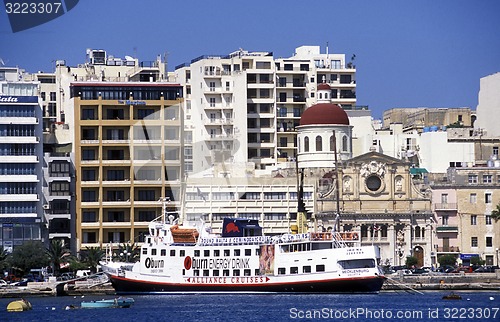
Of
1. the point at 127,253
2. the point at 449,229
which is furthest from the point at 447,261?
the point at 127,253

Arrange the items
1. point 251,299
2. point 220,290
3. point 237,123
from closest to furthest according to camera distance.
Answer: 1. point 251,299
2. point 220,290
3. point 237,123

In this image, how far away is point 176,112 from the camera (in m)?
152

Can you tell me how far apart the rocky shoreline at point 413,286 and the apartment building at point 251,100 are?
1386 inches

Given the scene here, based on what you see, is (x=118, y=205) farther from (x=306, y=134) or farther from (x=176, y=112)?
→ (x=306, y=134)

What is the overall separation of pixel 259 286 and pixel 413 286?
505 inches

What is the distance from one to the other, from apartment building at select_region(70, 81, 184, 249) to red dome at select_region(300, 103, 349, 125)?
712 inches

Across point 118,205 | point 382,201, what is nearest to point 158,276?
point 118,205

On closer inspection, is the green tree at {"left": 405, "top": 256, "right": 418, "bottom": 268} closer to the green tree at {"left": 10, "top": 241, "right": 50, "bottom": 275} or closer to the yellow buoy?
the green tree at {"left": 10, "top": 241, "right": 50, "bottom": 275}

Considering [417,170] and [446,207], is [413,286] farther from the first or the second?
[417,170]

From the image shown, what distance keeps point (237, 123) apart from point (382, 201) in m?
19.0

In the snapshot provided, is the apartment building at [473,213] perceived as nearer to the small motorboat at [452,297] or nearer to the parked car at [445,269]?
the parked car at [445,269]

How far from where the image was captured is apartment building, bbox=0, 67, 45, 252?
144375 mm

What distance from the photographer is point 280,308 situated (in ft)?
349

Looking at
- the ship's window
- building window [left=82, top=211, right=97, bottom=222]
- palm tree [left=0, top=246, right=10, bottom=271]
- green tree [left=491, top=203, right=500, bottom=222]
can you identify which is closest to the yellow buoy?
the ship's window
